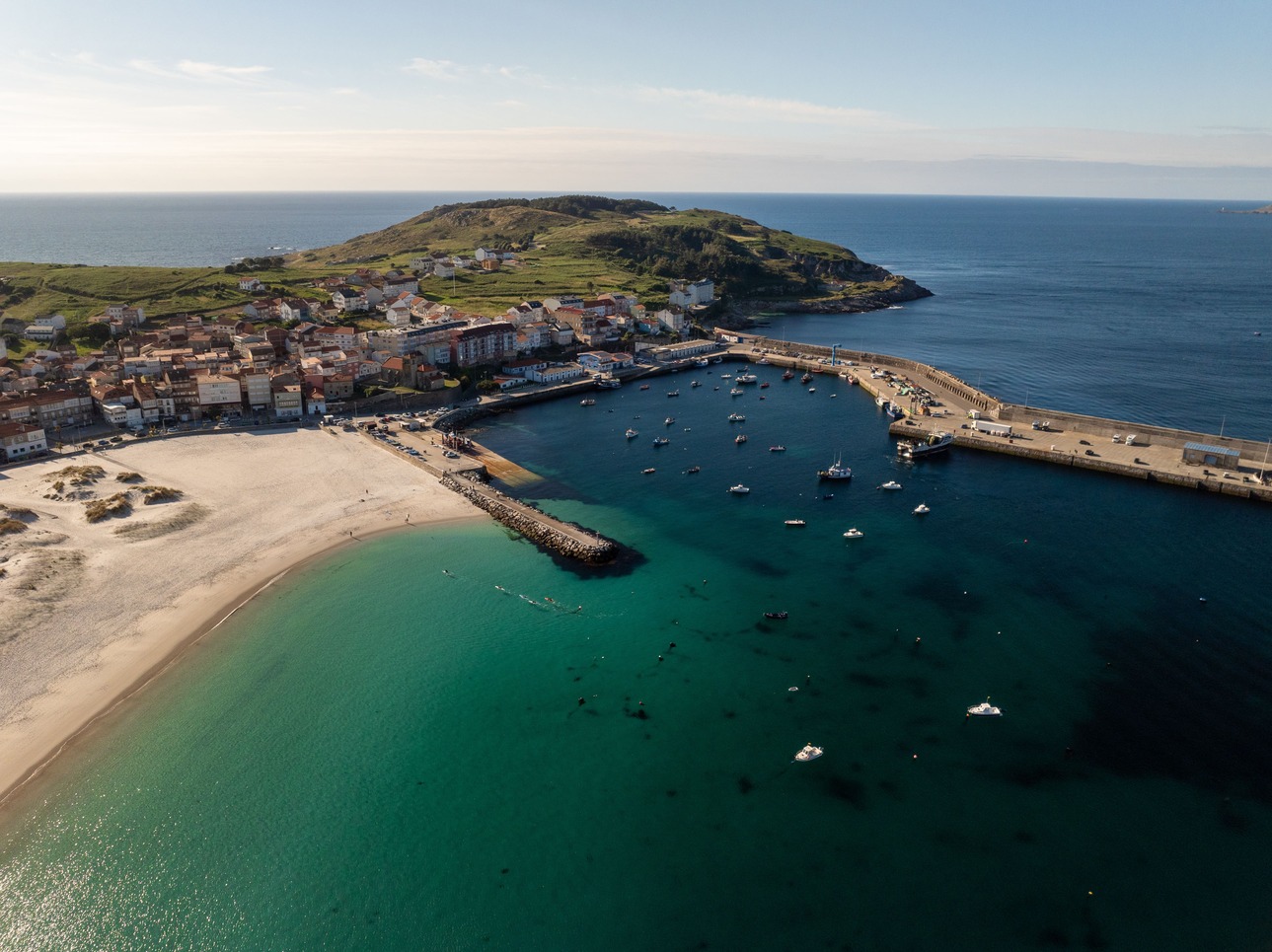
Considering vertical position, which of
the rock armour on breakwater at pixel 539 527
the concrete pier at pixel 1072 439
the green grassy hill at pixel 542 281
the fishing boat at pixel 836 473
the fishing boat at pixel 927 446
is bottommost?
the rock armour on breakwater at pixel 539 527

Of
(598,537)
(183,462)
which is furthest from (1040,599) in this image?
(183,462)

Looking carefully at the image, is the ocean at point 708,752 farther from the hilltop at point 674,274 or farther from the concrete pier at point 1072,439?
the hilltop at point 674,274

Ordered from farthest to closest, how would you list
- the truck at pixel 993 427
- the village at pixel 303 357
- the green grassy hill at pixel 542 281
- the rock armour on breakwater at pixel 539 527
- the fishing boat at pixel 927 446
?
the green grassy hill at pixel 542 281
the village at pixel 303 357
the truck at pixel 993 427
the fishing boat at pixel 927 446
the rock armour on breakwater at pixel 539 527

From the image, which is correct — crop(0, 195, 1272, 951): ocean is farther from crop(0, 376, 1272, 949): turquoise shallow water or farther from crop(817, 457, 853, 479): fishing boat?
crop(817, 457, 853, 479): fishing boat

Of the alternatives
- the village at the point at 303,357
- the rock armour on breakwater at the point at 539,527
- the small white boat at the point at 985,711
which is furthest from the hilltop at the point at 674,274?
the small white boat at the point at 985,711

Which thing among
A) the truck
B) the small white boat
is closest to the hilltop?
the truck

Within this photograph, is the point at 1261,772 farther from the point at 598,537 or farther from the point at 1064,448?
the point at 1064,448

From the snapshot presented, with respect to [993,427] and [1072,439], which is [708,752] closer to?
[993,427]
